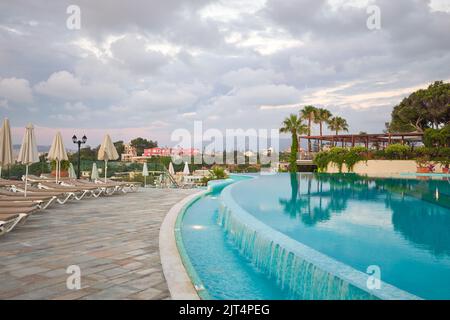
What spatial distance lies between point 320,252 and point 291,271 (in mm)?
870

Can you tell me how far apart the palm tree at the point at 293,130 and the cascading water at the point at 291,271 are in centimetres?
2452

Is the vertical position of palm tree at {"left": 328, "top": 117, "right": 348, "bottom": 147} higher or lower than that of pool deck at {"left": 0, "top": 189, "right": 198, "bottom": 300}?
higher

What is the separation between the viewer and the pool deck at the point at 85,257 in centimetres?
306

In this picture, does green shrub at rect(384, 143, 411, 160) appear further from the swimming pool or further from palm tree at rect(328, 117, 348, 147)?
the swimming pool

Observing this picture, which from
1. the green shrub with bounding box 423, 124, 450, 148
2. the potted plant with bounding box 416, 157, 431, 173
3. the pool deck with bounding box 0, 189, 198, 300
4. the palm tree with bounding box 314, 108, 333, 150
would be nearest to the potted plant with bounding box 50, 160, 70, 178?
the pool deck with bounding box 0, 189, 198, 300

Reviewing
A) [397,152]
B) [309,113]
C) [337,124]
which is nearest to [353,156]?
[397,152]

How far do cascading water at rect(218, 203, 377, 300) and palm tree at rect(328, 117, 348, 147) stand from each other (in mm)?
38356

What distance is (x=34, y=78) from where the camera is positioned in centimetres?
1816

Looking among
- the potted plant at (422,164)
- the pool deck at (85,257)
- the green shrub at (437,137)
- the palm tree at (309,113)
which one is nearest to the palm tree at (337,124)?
the palm tree at (309,113)

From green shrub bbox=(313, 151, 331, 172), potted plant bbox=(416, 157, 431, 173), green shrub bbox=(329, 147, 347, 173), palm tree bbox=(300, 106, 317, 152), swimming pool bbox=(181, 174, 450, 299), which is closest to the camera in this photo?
swimming pool bbox=(181, 174, 450, 299)

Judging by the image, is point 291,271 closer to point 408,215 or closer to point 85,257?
point 85,257

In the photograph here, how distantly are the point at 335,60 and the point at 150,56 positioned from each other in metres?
12.0

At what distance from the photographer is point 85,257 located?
417 cm

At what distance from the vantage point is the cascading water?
9.43 feet
